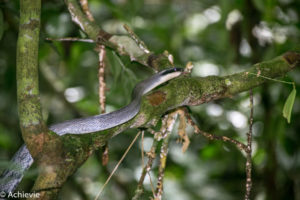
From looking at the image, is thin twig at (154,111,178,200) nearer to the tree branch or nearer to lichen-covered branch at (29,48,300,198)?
lichen-covered branch at (29,48,300,198)

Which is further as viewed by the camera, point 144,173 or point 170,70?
point 170,70

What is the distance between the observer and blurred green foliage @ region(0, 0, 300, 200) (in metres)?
3.18

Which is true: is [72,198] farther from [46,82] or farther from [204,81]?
[204,81]

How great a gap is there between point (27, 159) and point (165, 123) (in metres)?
0.71

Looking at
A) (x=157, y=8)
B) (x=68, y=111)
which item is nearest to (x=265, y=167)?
(x=68, y=111)

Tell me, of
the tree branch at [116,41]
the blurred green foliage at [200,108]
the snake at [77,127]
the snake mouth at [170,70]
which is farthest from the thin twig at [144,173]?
the blurred green foliage at [200,108]

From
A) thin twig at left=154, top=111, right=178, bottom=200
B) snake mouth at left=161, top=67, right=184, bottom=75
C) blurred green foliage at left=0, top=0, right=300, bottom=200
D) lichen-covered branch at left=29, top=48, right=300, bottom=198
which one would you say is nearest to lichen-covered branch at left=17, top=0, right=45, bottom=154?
lichen-covered branch at left=29, top=48, right=300, bottom=198

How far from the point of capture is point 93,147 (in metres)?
1.40

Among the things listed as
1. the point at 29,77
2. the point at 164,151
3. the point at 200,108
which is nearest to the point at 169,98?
the point at 164,151

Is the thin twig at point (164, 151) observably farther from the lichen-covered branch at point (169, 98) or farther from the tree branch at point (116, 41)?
the tree branch at point (116, 41)

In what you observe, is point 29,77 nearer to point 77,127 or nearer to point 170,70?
point 77,127

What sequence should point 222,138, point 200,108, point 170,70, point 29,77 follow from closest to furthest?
point 29,77
point 222,138
point 170,70
point 200,108

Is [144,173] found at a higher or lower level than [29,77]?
lower

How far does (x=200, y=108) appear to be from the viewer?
397 centimetres
